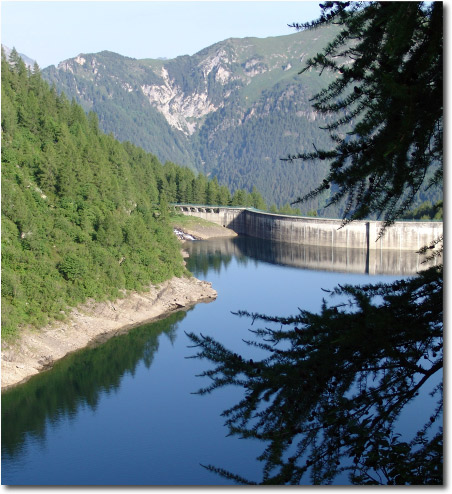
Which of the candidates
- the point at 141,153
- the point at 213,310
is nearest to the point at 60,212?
the point at 213,310

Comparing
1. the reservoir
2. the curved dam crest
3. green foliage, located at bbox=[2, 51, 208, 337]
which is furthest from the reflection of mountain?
the curved dam crest

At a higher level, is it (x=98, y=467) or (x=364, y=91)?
(x=364, y=91)

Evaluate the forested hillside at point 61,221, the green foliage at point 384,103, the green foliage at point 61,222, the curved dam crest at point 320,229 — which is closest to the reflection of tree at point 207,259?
the green foliage at point 61,222

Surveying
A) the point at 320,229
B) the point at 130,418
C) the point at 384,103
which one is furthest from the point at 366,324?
the point at 320,229

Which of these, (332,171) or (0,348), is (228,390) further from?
(332,171)

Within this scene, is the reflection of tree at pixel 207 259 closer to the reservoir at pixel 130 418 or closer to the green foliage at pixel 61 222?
the green foliage at pixel 61 222

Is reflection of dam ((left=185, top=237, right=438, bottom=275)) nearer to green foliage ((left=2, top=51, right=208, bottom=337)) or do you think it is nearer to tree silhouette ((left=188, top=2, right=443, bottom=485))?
green foliage ((left=2, top=51, right=208, bottom=337))

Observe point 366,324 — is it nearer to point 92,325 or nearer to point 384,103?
point 384,103
